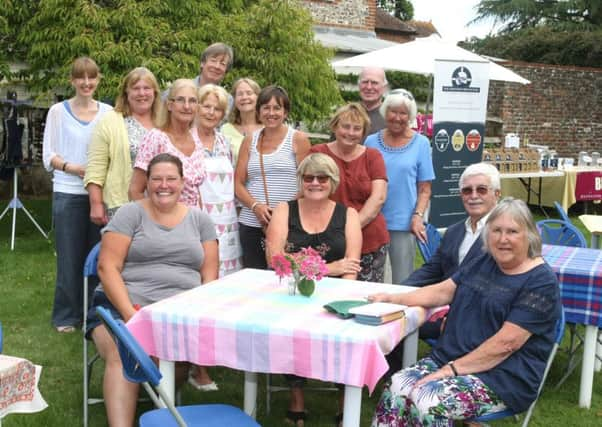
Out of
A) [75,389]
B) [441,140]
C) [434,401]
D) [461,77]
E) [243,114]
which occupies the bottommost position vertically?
[75,389]

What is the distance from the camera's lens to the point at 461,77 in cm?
743

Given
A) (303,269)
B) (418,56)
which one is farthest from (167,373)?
(418,56)

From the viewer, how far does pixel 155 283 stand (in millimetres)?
3852

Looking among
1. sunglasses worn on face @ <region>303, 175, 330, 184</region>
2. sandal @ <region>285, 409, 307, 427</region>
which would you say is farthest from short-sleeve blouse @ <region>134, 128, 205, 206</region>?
sandal @ <region>285, 409, 307, 427</region>

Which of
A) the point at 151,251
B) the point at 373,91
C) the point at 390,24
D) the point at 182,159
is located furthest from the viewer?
the point at 390,24

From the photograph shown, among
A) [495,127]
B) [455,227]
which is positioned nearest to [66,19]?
[455,227]

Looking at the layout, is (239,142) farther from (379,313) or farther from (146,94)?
(379,313)

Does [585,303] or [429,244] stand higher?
[429,244]

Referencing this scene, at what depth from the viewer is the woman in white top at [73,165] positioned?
5180 mm

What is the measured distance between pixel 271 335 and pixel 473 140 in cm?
523

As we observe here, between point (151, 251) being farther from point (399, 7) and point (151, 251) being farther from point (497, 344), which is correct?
point (399, 7)

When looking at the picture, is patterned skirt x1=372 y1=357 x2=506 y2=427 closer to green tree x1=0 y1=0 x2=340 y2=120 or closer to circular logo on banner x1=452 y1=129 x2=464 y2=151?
circular logo on banner x1=452 y1=129 x2=464 y2=151

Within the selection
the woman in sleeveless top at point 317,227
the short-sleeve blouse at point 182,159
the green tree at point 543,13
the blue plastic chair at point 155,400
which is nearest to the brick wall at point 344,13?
the green tree at point 543,13

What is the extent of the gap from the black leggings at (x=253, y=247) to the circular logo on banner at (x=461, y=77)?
345cm
